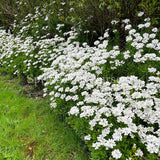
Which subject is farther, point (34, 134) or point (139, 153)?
point (34, 134)

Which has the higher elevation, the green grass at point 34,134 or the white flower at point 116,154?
the white flower at point 116,154

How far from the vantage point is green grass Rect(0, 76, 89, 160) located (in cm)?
299

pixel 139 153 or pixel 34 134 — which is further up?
pixel 139 153

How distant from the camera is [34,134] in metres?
3.46

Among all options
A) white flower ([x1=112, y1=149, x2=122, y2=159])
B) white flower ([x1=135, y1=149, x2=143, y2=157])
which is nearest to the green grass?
white flower ([x1=112, y1=149, x2=122, y2=159])

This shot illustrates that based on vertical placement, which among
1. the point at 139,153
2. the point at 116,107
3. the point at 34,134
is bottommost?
the point at 34,134

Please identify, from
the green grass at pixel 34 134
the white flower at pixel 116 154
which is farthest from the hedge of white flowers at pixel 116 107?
the green grass at pixel 34 134

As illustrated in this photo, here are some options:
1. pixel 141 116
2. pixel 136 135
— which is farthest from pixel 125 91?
pixel 136 135

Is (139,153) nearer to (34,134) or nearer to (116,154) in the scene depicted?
(116,154)

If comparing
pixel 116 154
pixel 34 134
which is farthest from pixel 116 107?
pixel 34 134

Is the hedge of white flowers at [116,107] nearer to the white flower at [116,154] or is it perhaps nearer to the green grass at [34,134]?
the white flower at [116,154]

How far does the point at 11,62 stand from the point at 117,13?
405 centimetres

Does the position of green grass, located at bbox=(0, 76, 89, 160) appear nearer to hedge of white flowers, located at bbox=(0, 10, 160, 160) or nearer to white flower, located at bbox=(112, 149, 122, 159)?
hedge of white flowers, located at bbox=(0, 10, 160, 160)

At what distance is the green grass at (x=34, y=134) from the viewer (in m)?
2.99
